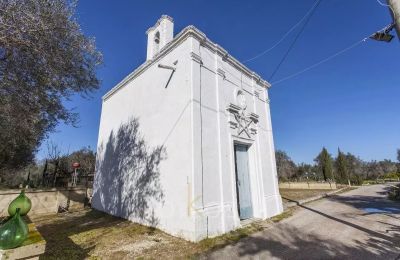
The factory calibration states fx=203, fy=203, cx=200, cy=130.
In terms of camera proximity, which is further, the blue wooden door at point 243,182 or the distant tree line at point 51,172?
the distant tree line at point 51,172

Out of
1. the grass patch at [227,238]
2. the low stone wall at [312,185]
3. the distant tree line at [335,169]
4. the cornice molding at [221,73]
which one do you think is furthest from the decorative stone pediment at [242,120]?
the distant tree line at [335,169]

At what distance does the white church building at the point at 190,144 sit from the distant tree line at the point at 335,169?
1284 inches

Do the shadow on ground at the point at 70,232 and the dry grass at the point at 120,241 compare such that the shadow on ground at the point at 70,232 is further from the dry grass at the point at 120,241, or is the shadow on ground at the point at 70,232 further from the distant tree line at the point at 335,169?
the distant tree line at the point at 335,169

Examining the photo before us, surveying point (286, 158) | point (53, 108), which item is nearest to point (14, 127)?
point (53, 108)

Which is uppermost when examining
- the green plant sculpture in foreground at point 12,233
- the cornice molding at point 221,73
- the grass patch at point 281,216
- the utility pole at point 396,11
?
the cornice molding at point 221,73

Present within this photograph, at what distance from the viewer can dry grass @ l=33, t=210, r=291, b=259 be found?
4895 mm

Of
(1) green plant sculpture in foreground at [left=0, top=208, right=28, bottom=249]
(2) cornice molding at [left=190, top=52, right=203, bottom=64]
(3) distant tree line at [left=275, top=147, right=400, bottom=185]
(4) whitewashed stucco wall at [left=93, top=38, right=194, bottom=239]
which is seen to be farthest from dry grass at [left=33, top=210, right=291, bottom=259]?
(3) distant tree line at [left=275, top=147, right=400, bottom=185]

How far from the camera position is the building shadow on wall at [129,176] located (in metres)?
7.50

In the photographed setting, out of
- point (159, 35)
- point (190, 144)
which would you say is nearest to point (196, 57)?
point (190, 144)

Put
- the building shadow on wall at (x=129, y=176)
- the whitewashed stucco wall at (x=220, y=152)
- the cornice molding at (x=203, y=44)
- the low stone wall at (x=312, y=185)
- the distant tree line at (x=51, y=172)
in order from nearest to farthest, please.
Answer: the whitewashed stucco wall at (x=220, y=152) < the cornice molding at (x=203, y=44) < the building shadow on wall at (x=129, y=176) < the distant tree line at (x=51, y=172) < the low stone wall at (x=312, y=185)

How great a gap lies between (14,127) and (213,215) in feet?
20.1

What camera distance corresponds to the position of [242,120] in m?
8.66

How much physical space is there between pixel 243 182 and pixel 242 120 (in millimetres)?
2596

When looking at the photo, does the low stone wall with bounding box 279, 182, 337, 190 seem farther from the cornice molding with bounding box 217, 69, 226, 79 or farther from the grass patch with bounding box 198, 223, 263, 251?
the cornice molding with bounding box 217, 69, 226, 79
